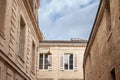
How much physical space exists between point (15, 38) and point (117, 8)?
7378mm

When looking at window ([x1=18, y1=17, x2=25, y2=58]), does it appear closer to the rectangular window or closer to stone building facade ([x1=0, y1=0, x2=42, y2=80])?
stone building facade ([x1=0, y1=0, x2=42, y2=80])

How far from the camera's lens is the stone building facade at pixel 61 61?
35.3 m

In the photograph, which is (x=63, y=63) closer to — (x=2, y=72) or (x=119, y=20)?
(x=2, y=72)

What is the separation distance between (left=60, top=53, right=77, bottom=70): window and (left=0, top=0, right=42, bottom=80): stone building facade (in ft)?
40.8

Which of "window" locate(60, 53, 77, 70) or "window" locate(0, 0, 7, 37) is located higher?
"window" locate(0, 0, 7, 37)

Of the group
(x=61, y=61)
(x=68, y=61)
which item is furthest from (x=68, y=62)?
(x=61, y=61)

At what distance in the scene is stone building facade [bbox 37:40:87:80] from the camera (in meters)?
35.3

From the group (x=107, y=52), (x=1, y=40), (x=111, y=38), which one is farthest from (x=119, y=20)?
(x=1, y=40)

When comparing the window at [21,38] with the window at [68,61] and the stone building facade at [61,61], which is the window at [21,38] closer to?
the stone building facade at [61,61]

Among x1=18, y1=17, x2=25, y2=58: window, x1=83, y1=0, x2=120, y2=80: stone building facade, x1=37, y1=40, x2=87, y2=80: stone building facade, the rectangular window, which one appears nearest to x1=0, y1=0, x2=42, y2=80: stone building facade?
x1=18, y1=17, x2=25, y2=58: window

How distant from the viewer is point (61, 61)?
35.4 metres

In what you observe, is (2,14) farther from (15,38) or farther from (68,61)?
(68,61)

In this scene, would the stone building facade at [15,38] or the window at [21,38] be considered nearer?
the stone building facade at [15,38]

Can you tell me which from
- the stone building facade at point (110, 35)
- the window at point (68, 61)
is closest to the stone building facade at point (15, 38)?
the stone building facade at point (110, 35)
